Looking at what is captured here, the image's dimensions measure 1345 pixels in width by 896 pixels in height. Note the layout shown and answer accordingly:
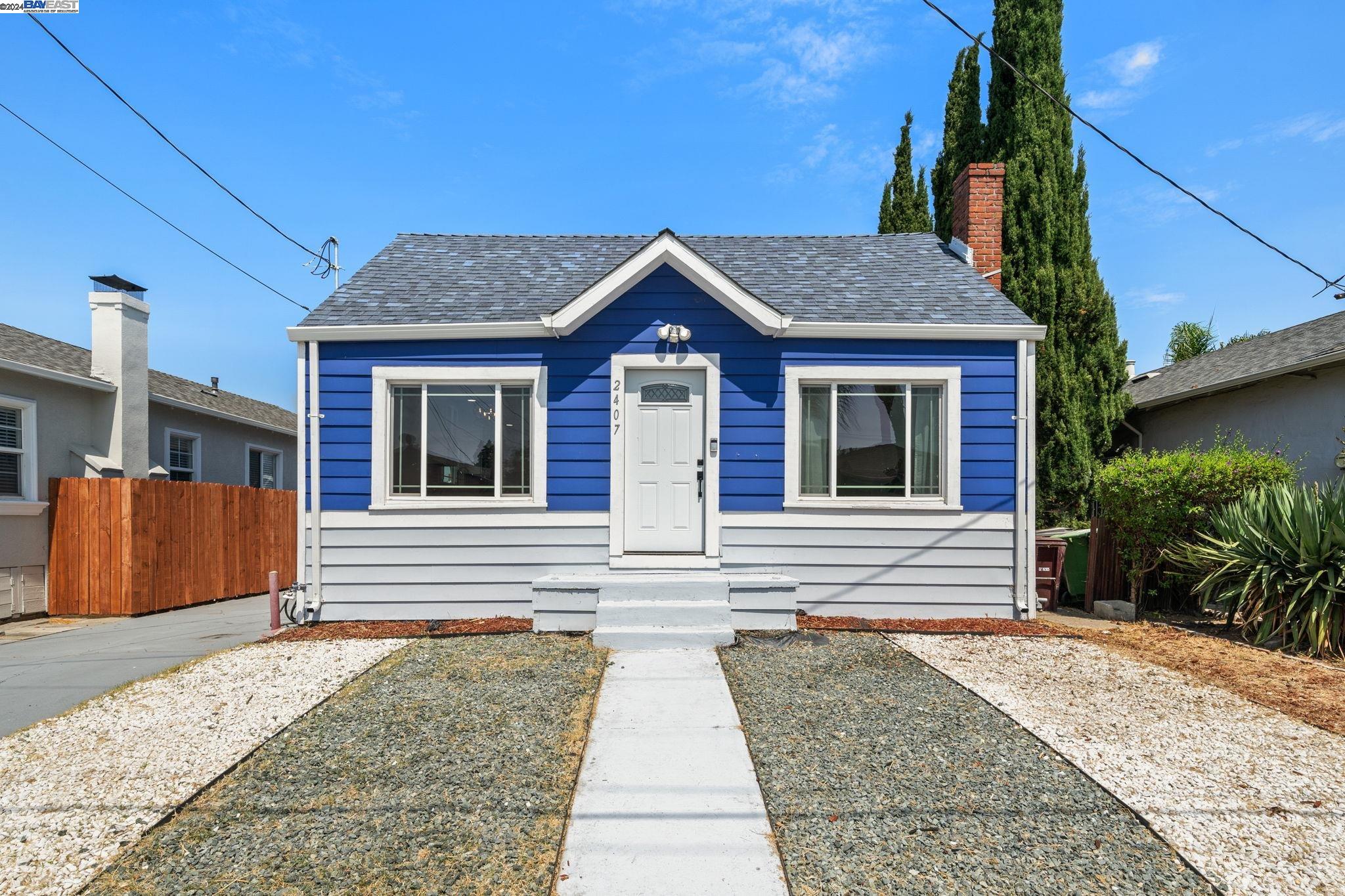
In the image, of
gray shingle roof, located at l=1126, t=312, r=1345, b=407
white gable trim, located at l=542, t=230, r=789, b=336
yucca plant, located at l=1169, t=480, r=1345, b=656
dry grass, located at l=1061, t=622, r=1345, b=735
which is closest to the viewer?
dry grass, located at l=1061, t=622, r=1345, b=735

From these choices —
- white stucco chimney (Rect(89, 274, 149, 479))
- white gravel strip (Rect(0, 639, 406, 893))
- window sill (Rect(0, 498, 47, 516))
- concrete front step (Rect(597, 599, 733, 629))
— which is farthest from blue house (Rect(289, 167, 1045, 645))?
white stucco chimney (Rect(89, 274, 149, 479))

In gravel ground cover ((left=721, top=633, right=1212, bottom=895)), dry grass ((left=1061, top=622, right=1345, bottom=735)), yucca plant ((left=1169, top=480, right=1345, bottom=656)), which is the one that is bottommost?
dry grass ((left=1061, top=622, right=1345, bottom=735))

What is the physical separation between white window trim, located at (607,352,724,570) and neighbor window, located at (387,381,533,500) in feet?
3.20

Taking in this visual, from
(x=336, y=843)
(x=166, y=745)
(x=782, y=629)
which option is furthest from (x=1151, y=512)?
(x=166, y=745)

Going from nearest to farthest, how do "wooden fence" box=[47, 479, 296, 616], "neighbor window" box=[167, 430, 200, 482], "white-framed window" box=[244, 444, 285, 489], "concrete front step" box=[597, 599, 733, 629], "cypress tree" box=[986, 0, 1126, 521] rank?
"concrete front step" box=[597, 599, 733, 629] < "wooden fence" box=[47, 479, 296, 616] < "cypress tree" box=[986, 0, 1126, 521] < "neighbor window" box=[167, 430, 200, 482] < "white-framed window" box=[244, 444, 285, 489]

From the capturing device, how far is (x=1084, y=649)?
22.0 feet

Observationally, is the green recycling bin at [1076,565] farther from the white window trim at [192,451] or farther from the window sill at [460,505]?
the white window trim at [192,451]

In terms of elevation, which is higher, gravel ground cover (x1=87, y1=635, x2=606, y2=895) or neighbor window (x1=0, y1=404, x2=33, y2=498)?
neighbor window (x1=0, y1=404, x2=33, y2=498)

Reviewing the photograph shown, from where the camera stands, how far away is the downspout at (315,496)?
313 inches

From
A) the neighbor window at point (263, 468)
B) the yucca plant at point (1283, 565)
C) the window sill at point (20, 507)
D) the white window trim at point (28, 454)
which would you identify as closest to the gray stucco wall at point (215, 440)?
the neighbor window at point (263, 468)

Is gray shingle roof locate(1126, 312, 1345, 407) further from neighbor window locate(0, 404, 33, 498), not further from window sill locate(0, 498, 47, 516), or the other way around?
neighbor window locate(0, 404, 33, 498)

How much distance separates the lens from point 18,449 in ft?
32.3

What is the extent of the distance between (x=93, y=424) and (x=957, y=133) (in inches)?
733

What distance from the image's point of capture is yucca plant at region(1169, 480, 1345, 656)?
6590mm
